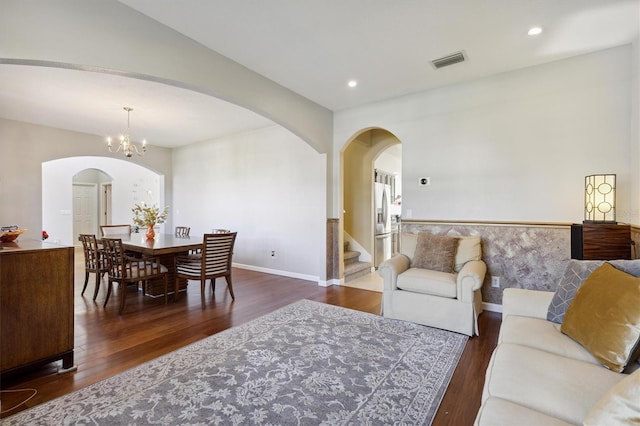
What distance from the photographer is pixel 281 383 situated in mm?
2072

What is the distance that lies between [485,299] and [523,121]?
2.18 meters

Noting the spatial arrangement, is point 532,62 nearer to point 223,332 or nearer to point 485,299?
point 485,299

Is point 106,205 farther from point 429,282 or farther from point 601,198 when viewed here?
point 601,198

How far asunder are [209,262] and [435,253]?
113 inches

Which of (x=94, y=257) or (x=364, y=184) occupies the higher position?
(x=364, y=184)

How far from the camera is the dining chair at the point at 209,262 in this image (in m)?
3.85

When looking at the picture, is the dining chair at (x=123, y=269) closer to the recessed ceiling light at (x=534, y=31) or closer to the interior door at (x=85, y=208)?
the recessed ceiling light at (x=534, y=31)

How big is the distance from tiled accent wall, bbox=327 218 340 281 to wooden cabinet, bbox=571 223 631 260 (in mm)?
3035

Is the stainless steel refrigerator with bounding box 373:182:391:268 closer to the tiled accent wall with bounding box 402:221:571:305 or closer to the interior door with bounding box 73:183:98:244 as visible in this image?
the tiled accent wall with bounding box 402:221:571:305

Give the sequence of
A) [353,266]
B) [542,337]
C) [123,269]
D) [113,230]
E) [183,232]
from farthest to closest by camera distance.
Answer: [183,232], [353,266], [113,230], [123,269], [542,337]

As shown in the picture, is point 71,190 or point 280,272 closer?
point 280,272

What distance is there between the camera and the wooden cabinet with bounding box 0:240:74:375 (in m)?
2.00

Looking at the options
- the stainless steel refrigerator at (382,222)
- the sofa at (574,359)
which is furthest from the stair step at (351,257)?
the sofa at (574,359)

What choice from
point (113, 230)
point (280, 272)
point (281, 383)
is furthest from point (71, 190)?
point (281, 383)
